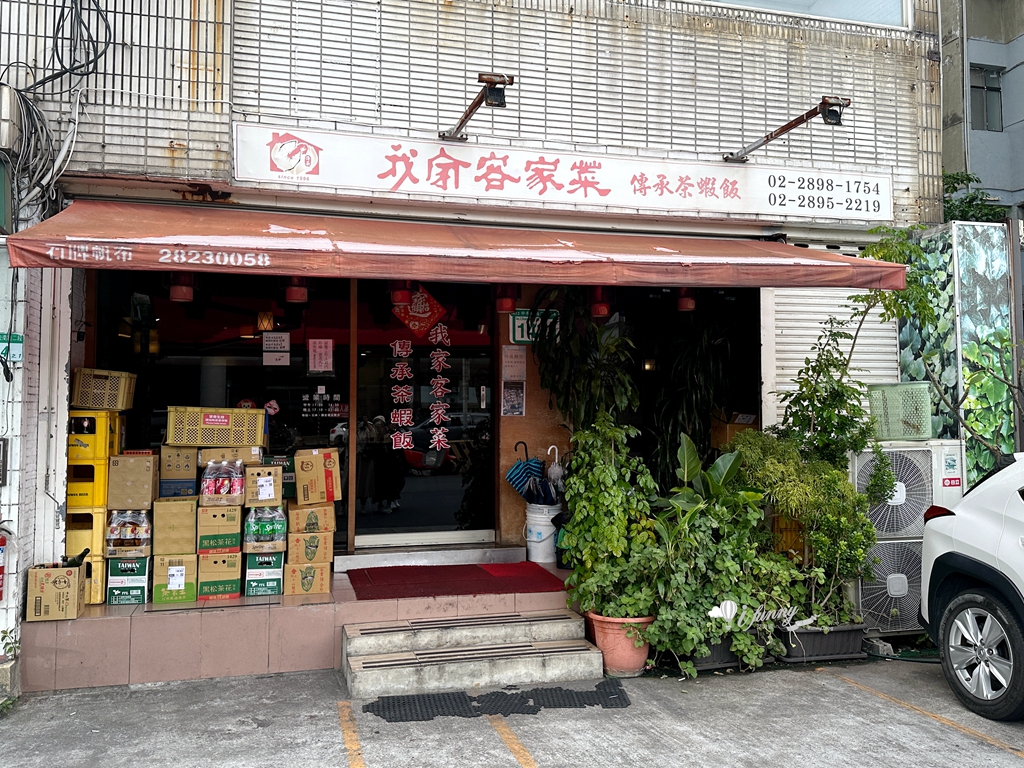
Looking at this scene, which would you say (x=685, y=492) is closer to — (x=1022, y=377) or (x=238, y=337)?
(x=1022, y=377)

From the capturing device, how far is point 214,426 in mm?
6590

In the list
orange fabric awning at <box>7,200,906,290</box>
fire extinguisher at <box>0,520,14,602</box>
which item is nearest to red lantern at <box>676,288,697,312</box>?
orange fabric awning at <box>7,200,906,290</box>

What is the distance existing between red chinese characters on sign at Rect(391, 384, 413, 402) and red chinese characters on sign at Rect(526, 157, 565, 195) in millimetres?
2456

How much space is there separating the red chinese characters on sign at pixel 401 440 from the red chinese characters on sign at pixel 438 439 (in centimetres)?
22

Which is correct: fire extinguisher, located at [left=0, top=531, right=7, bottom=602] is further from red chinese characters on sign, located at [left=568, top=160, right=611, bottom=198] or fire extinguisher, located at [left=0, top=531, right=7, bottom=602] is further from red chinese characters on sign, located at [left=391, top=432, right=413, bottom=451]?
red chinese characters on sign, located at [left=568, top=160, right=611, bottom=198]

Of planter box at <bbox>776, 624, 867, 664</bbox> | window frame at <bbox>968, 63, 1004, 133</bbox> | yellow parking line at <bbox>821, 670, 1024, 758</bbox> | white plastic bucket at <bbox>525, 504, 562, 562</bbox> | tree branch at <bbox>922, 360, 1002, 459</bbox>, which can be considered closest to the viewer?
yellow parking line at <bbox>821, 670, 1024, 758</bbox>

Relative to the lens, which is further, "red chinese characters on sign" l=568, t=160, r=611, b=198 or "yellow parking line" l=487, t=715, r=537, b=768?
"red chinese characters on sign" l=568, t=160, r=611, b=198

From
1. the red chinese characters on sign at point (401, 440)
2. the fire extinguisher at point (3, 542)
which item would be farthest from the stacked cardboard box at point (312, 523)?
the fire extinguisher at point (3, 542)

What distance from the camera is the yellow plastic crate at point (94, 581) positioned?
19.7 ft

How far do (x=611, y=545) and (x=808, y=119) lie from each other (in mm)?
4167

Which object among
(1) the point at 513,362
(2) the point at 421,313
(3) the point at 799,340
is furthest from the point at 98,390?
(3) the point at 799,340

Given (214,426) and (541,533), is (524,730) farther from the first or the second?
(214,426)

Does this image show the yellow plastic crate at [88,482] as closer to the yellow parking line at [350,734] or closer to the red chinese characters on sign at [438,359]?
the yellow parking line at [350,734]

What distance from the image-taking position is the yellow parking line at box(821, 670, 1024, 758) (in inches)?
185
